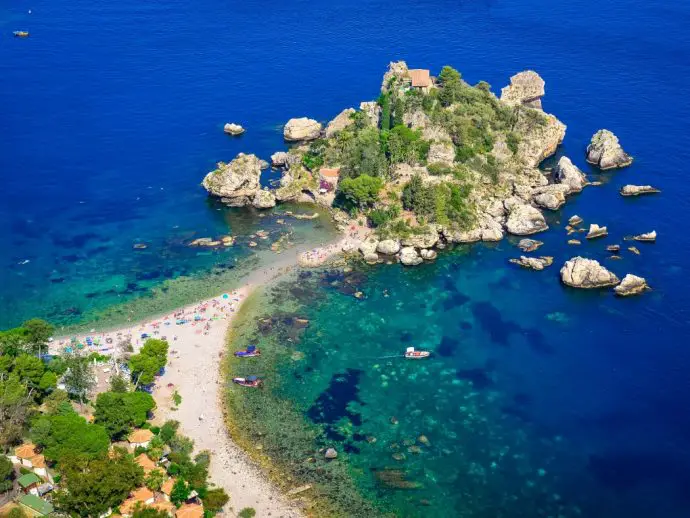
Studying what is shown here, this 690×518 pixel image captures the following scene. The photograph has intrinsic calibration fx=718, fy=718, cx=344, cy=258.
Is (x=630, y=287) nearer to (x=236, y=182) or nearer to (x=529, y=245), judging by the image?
(x=529, y=245)

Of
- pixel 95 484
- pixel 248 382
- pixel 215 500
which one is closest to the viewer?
pixel 95 484

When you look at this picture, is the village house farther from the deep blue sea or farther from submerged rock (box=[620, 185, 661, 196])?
submerged rock (box=[620, 185, 661, 196])

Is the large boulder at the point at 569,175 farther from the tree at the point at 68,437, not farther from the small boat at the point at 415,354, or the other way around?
the tree at the point at 68,437

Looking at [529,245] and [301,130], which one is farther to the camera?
[301,130]

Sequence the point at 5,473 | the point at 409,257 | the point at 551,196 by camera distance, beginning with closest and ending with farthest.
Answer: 1. the point at 5,473
2. the point at 409,257
3. the point at 551,196

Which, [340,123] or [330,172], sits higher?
[340,123]

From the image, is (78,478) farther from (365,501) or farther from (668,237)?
(668,237)

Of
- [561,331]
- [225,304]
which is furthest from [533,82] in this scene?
[225,304]

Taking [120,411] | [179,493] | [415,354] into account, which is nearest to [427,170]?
[415,354]

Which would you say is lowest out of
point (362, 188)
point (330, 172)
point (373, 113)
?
point (330, 172)
